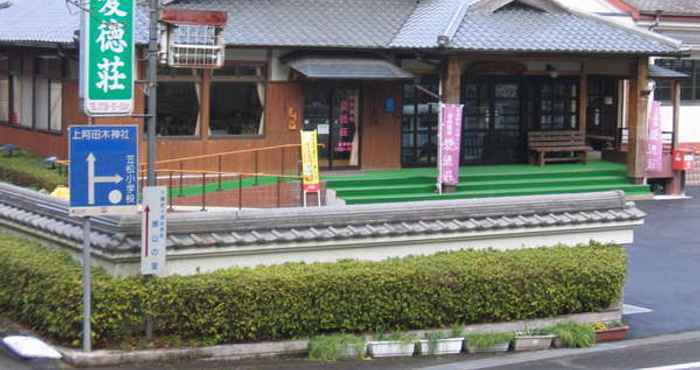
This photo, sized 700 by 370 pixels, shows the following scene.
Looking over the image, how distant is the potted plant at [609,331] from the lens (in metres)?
13.6

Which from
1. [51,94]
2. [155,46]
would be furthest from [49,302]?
[51,94]

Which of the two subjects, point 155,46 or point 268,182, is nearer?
point 155,46

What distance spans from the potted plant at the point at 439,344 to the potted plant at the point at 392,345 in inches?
4.8

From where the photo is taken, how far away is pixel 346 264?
40.4ft

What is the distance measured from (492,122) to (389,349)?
18.0 metres

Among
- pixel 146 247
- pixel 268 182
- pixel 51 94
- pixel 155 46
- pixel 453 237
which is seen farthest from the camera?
pixel 51 94

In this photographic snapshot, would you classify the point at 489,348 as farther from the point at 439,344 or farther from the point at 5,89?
the point at 5,89

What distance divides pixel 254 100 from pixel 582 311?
13008 mm

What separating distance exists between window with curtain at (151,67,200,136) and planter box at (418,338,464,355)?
13023 millimetres

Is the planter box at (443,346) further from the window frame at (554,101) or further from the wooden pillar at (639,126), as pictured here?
the window frame at (554,101)

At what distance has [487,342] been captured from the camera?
12594 mm

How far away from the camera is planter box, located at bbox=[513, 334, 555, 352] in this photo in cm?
1286

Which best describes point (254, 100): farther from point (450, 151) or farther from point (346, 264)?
point (346, 264)

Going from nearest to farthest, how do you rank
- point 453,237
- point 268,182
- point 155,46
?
point 155,46, point 453,237, point 268,182
